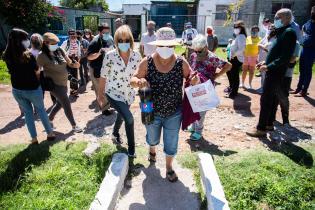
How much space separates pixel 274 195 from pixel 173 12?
1083 inches

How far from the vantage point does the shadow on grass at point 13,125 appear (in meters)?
6.10

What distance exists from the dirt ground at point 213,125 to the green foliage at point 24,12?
10.3 meters

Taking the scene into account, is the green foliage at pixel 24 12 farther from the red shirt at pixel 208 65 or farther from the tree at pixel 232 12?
the red shirt at pixel 208 65

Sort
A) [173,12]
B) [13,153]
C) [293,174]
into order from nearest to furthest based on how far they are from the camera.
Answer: [293,174], [13,153], [173,12]

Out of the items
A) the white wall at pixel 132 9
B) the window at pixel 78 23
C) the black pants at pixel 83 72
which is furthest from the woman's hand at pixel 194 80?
the white wall at pixel 132 9

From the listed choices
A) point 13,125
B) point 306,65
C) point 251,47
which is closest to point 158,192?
point 13,125

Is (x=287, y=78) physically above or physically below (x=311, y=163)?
above

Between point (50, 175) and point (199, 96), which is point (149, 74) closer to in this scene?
point (199, 96)

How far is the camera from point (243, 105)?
730 cm

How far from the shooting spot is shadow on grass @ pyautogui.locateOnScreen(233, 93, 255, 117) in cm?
677

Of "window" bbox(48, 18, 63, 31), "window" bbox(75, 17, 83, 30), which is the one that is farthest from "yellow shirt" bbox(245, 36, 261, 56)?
"window" bbox(75, 17, 83, 30)

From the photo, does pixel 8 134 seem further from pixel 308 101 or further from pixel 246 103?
pixel 308 101

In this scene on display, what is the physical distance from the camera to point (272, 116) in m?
5.58

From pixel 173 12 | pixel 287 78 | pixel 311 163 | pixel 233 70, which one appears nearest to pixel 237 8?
pixel 173 12
